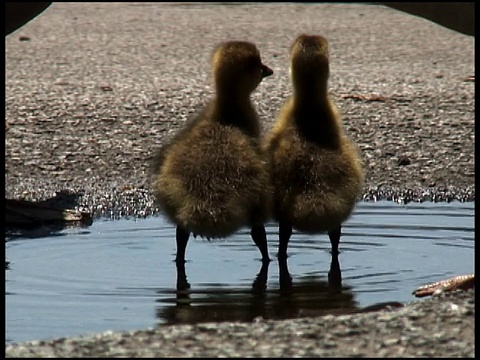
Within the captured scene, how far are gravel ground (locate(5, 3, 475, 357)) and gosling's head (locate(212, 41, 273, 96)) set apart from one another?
1344 millimetres

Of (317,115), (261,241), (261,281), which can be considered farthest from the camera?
(317,115)

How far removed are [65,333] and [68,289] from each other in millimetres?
685

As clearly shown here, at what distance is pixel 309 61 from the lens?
566 centimetres

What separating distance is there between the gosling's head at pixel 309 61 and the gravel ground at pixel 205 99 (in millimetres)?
1475

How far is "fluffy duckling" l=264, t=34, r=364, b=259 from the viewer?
5.48 metres

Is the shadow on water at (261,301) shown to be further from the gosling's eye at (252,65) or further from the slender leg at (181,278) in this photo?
the gosling's eye at (252,65)

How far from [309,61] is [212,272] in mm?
929

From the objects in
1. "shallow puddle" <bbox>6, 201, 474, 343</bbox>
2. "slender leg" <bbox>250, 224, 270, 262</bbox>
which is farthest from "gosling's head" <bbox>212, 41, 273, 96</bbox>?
"shallow puddle" <bbox>6, 201, 474, 343</bbox>

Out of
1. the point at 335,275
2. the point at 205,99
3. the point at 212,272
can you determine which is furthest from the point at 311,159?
the point at 205,99

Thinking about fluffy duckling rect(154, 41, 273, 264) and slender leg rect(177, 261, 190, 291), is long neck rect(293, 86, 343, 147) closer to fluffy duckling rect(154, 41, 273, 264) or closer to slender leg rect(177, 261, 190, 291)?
fluffy duckling rect(154, 41, 273, 264)

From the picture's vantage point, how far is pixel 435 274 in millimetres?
5395

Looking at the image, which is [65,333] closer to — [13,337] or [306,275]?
[13,337]

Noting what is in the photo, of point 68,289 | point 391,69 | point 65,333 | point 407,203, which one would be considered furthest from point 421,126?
point 65,333

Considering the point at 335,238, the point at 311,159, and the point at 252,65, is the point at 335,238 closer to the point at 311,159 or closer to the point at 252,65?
the point at 311,159
